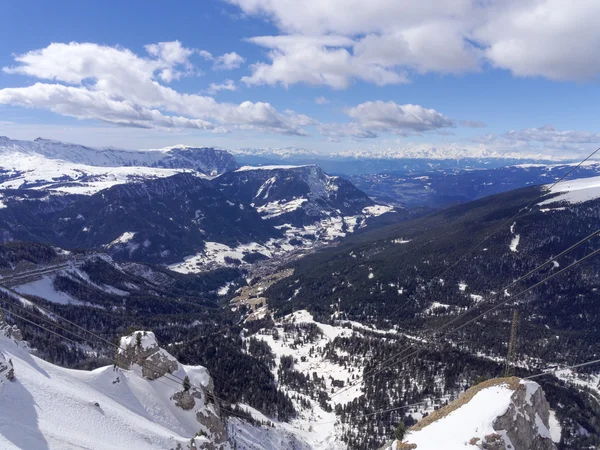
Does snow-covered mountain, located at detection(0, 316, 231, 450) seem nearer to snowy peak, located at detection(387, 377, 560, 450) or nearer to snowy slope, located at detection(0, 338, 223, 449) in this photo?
snowy slope, located at detection(0, 338, 223, 449)

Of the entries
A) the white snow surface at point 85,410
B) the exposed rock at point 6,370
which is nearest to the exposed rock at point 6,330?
the white snow surface at point 85,410

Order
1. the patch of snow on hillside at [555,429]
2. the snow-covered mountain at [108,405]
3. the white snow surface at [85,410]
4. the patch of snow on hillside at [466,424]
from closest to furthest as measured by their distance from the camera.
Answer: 1. the white snow surface at [85,410]
2. the snow-covered mountain at [108,405]
3. the patch of snow on hillside at [466,424]
4. the patch of snow on hillside at [555,429]

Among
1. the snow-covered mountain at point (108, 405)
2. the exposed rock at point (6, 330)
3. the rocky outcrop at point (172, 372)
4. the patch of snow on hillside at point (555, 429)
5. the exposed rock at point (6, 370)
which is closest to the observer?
the snow-covered mountain at point (108, 405)

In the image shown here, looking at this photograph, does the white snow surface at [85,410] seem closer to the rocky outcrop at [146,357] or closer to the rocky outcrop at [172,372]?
the rocky outcrop at [172,372]

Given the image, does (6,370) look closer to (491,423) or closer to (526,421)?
(491,423)

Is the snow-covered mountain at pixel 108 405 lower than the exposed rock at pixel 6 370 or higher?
lower

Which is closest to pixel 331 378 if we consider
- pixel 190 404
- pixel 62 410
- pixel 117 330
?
pixel 190 404

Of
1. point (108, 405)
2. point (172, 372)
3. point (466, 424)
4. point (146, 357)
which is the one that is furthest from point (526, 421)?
point (146, 357)
